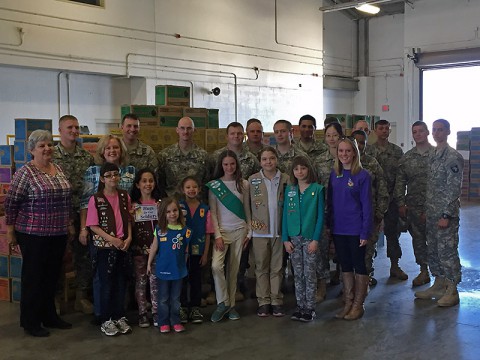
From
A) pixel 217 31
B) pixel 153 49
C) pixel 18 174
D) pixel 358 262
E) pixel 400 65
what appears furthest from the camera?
pixel 400 65

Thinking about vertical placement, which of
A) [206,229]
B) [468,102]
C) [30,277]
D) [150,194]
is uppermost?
[468,102]

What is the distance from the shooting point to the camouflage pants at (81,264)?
4.92m

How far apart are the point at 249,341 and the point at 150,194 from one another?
1.43 metres

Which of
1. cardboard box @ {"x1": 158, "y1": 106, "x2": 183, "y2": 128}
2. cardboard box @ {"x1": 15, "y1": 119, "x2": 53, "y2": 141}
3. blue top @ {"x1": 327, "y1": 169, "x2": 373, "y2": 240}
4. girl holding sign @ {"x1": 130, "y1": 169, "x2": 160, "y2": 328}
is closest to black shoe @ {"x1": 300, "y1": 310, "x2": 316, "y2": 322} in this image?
blue top @ {"x1": 327, "y1": 169, "x2": 373, "y2": 240}

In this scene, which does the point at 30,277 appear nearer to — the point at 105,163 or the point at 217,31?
the point at 105,163

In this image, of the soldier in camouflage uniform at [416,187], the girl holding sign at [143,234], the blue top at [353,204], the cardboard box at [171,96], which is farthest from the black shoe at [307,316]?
the cardboard box at [171,96]

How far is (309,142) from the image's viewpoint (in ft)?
18.6

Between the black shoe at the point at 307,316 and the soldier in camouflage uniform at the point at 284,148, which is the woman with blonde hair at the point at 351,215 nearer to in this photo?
the black shoe at the point at 307,316

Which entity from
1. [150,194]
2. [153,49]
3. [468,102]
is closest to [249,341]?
[150,194]

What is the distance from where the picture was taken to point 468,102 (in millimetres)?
15703

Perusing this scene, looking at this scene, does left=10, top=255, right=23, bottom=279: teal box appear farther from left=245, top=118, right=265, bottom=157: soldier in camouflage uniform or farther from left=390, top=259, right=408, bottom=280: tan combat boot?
left=390, top=259, right=408, bottom=280: tan combat boot

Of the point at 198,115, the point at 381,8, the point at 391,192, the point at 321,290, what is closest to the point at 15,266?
the point at 198,115

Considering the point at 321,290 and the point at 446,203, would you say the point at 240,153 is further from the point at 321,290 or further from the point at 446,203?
the point at 446,203

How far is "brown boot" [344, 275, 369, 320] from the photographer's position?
181 inches
